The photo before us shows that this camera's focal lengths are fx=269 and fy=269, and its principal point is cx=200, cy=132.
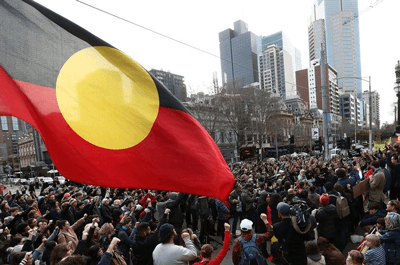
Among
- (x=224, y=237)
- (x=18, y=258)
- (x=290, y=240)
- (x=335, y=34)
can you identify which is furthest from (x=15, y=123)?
(x=335, y=34)

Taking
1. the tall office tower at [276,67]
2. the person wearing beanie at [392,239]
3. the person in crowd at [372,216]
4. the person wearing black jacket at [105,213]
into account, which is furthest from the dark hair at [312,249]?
the tall office tower at [276,67]

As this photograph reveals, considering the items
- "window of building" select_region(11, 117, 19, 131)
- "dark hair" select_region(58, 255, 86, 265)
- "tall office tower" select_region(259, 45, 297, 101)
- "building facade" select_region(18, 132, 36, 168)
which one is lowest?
"building facade" select_region(18, 132, 36, 168)

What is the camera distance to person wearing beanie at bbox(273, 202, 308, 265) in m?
4.18

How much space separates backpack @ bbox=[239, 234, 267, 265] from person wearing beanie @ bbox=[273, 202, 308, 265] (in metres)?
0.45

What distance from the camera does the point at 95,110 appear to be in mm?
2949

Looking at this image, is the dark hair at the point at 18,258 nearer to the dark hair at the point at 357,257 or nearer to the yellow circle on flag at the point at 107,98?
the yellow circle on flag at the point at 107,98

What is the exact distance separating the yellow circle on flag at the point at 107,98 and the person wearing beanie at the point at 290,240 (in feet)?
8.75

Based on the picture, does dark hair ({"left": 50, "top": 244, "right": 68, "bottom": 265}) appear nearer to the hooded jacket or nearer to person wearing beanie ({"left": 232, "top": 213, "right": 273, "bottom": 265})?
person wearing beanie ({"left": 232, "top": 213, "right": 273, "bottom": 265})

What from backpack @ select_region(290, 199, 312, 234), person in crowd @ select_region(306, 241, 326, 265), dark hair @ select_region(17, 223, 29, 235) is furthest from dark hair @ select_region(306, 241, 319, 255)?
dark hair @ select_region(17, 223, 29, 235)

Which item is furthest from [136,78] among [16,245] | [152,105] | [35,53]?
[16,245]

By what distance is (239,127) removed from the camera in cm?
3631

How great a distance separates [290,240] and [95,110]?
11.3ft

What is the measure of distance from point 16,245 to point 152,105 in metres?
3.98

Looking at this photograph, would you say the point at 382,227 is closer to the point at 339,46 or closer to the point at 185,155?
the point at 185,155
